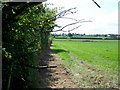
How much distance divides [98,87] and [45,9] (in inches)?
189

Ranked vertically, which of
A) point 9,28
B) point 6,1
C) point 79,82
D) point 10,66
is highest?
point 6,1

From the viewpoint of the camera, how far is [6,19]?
4801 millimetres

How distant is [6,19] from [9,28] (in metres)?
0.68

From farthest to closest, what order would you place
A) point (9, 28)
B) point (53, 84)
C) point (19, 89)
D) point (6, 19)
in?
point (53, 84)
point (19, 89)
point (9, 28)
point (6, 19)

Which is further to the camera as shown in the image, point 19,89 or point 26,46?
point 19,89

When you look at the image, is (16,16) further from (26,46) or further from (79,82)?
(79,82)

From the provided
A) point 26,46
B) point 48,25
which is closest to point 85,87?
point 26,46

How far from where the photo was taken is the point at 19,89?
7957 mm

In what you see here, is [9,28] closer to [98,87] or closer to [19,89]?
[19,89]

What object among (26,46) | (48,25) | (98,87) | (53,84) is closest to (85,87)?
(98,87)

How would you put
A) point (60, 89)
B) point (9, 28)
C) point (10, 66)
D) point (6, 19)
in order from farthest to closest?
→ point (60, 89) → point (10, 66) → point (9, 28) → point (6, 19)

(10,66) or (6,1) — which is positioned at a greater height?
(6,1)

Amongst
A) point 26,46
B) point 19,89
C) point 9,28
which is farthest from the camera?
point 19,89

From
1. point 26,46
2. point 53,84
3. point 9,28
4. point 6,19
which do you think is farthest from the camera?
point 53,84
